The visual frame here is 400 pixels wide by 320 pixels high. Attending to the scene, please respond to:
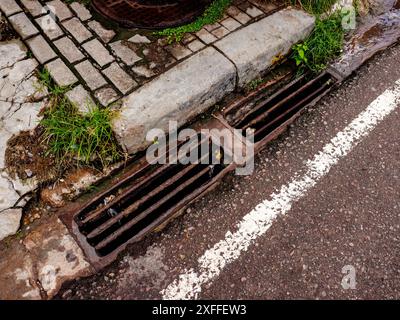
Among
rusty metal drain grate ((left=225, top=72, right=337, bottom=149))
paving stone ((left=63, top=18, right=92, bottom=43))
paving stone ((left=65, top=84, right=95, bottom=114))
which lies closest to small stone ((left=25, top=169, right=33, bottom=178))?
paving stone ((left=65, top=84, right=95, bottom=114))

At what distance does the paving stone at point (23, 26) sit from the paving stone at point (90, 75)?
574mm

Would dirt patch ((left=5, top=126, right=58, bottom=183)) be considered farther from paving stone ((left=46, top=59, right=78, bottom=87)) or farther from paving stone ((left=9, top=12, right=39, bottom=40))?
paving stone ((left=9, top=12, right=39, bottom=40))

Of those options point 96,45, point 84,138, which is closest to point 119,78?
point 96,45

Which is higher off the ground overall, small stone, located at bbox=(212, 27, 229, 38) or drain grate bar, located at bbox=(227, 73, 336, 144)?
small stone, located at bbox=(212, 27, 229, 38)

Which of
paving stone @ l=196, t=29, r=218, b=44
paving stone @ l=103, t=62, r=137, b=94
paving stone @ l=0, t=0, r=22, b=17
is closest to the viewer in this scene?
paving stone @ l=103, t=62, r=137, b=94

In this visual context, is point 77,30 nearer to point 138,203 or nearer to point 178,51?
point 178,51

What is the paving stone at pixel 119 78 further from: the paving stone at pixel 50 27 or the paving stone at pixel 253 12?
the paving stone at pixel 253 12

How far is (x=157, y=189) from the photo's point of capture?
89.0 inches

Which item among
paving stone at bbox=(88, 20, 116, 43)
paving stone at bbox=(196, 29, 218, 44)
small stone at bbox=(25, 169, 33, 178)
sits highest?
paving stone at bbox=(88, 20, 116, 43)

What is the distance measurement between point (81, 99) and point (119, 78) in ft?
1.01

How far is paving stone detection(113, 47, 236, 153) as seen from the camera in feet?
7.55

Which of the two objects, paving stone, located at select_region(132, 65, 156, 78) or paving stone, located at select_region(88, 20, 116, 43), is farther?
paving stone, located at select_region(88, 20, 116, 43)

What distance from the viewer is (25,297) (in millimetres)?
1827

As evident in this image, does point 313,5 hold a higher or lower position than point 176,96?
higher
